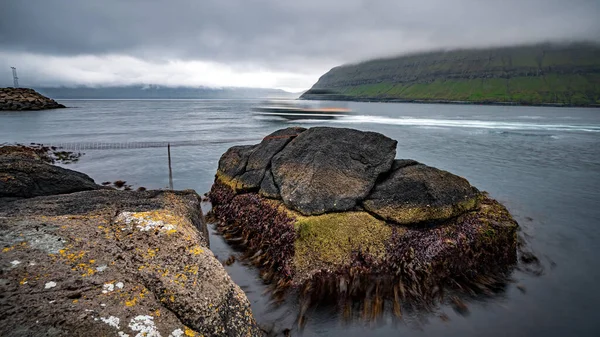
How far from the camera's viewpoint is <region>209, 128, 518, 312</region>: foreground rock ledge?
9.13 m

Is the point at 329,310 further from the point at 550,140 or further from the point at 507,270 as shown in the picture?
the point at 550,140

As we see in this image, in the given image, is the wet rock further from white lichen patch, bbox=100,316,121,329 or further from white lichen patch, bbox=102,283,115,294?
white lichen patch, bbox=100,316,121,329

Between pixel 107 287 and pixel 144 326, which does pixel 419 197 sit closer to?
pixel 144 326

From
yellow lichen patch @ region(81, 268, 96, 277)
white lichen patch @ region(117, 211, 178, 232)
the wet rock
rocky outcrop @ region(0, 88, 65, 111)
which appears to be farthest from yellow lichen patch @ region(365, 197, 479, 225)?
rocky outcrop @ region(0, 88, 65, 111)

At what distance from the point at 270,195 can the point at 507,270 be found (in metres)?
8.23

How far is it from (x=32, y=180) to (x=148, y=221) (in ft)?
14.9

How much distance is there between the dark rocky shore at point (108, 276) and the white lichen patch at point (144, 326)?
0.04 ft

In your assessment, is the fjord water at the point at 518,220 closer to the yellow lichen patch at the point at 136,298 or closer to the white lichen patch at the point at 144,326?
the yellow lichen patch at the point at 136,298

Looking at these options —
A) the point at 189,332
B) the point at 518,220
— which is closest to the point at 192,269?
the point at 189,332

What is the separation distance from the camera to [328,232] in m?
9.70

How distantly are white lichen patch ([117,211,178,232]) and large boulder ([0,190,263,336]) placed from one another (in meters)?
0.02

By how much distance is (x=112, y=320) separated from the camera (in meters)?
3.79

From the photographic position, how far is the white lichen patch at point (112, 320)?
3.74m

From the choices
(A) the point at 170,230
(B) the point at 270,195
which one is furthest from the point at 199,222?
(B) the point at 270,195
